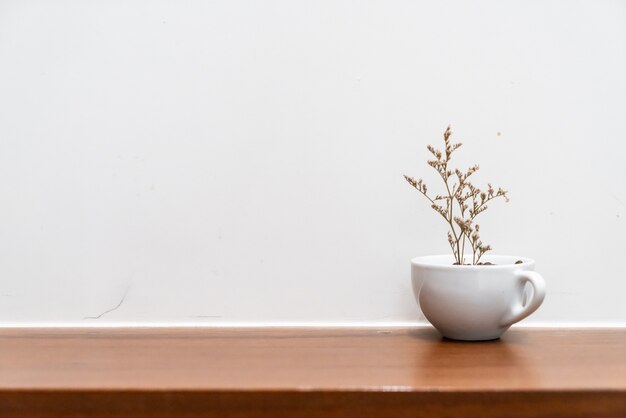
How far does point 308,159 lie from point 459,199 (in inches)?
8.3

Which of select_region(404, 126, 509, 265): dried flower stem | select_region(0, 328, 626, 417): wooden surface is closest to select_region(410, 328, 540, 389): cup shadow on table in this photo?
select_region(0, 328, 626, 417): wooden surface

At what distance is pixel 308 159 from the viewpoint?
0.81 m

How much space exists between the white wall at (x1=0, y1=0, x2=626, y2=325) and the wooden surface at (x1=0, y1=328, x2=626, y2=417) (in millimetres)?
106

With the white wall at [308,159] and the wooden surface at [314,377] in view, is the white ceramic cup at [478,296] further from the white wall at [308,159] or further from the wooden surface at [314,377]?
the white wall at [308,159]

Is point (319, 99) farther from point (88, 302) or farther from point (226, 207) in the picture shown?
point (88, 302)

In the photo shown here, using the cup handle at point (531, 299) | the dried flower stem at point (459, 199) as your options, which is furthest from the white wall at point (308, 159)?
the cup handle at point (531, 299)

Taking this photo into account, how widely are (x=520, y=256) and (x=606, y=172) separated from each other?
16 cm

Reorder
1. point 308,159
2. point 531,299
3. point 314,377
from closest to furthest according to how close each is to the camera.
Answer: point 314,377
point 531,299
point 308,159

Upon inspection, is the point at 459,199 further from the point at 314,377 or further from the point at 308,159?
the point at 314,377

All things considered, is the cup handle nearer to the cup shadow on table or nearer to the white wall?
the cup shadow on table

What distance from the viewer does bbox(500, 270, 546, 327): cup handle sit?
2.12 feet

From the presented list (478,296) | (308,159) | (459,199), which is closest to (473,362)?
(478,296)

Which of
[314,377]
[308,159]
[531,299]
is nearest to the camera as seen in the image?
[314,377]

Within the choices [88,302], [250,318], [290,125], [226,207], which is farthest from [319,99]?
[88,302]
